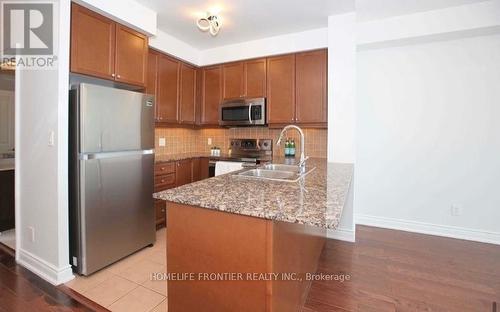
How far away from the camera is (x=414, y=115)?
10.2ft

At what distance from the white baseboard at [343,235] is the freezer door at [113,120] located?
222cm

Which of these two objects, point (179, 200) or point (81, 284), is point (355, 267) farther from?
point (81, 284)

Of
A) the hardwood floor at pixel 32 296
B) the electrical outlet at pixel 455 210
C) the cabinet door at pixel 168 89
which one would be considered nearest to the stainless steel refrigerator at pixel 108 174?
the hardwood floor at pixel 32 296

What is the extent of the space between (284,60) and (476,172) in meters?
2.56

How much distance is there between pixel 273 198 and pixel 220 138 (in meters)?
3.01

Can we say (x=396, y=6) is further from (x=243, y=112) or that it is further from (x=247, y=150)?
(x=247, y=150)

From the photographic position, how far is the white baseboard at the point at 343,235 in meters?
2.84

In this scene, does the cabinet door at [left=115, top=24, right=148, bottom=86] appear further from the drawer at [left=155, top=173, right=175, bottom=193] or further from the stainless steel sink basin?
the stainless steel sink basin

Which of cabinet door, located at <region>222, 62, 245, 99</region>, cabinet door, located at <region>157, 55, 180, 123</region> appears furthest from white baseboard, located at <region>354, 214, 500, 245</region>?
cabinet door, located at <region>157, 55, 180, 123</region>

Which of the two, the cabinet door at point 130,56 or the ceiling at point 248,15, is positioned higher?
the ceiling at point 248,15

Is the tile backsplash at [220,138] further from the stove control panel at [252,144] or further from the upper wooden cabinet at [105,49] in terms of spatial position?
the upper wooden cabinet at [105,49]

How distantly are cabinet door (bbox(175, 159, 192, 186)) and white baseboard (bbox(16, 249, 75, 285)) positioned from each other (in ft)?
4.89

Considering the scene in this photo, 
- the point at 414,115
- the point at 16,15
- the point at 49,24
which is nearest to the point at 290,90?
the point at 414,115

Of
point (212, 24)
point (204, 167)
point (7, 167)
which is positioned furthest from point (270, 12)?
point (7, 167)
